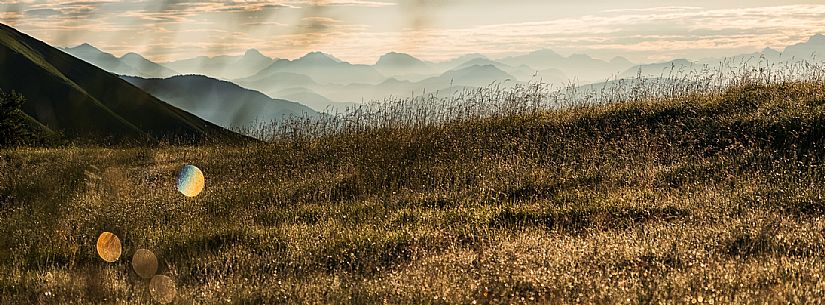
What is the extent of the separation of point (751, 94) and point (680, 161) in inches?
195

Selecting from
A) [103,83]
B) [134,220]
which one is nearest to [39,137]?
[134,220]

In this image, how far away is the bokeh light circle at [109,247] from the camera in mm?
8328

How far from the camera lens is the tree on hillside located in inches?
937

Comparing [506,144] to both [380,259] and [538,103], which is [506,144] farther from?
[380,259]

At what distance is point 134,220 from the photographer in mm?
9852

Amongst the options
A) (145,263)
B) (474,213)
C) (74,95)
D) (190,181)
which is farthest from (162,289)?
(74,95)

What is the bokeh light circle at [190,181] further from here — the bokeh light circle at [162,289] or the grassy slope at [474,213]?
the bokeh light circle at [162,289]

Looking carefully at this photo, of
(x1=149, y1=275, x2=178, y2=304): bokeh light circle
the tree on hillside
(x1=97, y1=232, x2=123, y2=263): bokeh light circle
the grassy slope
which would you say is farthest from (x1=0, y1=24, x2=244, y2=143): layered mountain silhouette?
(x1=149, y1=275, x2=178, y2=304): bokeh light circle

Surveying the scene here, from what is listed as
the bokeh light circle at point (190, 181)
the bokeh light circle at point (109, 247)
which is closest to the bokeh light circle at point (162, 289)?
the bokeh light circle at point (109, 247)

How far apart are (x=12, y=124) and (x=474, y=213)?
2142 centimetres

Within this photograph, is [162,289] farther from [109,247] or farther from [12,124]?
[12,124]

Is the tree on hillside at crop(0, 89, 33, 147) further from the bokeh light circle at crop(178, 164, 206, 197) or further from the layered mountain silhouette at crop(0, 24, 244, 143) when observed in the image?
the layered mountain silhouette at crop(0, 24, 244, 143)

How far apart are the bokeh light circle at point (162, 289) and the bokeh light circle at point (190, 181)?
474 centimetres

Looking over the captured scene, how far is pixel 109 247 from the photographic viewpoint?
8727 millimetres
